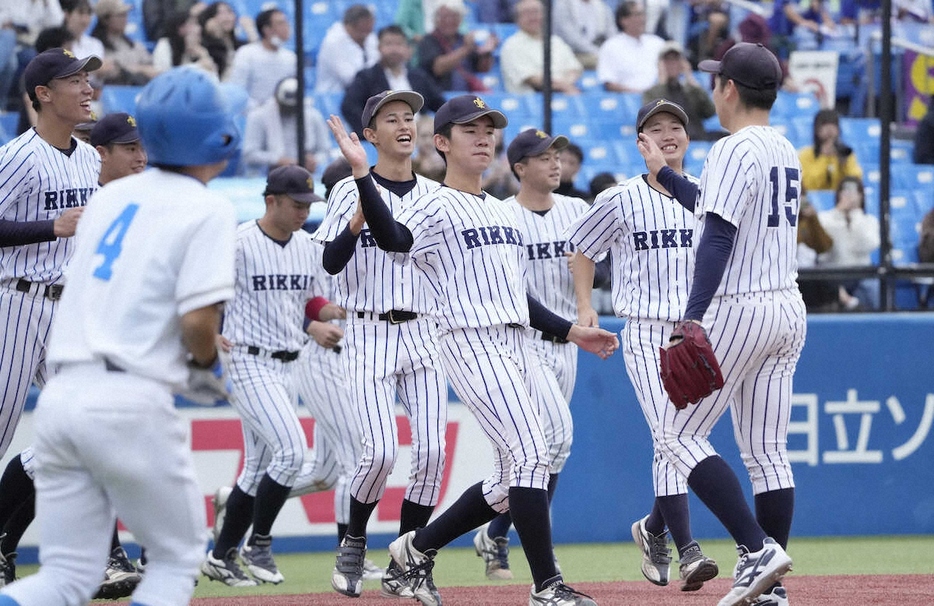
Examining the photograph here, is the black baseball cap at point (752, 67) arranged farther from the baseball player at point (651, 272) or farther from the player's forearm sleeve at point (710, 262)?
the baseball player at point (651, 272)

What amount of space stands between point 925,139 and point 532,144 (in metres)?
4.38

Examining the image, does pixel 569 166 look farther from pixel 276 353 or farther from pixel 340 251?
pixel 340 251

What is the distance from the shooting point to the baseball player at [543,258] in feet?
24.6

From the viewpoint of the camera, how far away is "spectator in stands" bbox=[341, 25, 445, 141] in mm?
10398

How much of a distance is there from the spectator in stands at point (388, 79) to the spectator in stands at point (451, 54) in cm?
33

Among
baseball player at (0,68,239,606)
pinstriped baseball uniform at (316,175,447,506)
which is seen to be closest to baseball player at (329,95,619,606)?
pinstriped baseball uniform at (316,175,447,506)

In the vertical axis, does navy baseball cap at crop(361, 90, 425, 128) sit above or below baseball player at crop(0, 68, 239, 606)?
above

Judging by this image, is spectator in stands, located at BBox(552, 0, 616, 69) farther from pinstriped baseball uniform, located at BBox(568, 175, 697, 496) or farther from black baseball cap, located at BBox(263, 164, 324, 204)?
pinstriped baseball uniform, located at BBox(568, 175, 697, 496)

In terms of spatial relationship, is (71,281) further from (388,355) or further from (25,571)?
(25,571)

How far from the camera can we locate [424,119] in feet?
34.1

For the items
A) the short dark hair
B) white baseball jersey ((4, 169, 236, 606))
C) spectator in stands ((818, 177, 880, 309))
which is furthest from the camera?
the short dark hair

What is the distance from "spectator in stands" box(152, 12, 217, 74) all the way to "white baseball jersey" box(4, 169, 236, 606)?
742 centimetres

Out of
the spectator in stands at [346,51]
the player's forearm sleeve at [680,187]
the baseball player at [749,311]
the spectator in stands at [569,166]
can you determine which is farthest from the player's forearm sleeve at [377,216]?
the spectator in stands at [346,51]

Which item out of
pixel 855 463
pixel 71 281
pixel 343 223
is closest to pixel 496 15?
pixel 855 463
